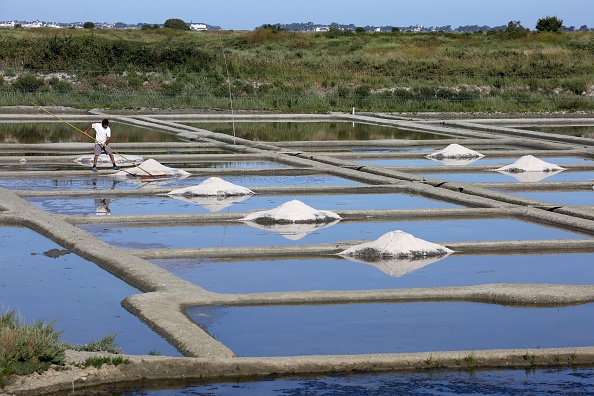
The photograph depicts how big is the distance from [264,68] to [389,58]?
1180 cm

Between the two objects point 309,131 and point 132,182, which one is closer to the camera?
point 132,182

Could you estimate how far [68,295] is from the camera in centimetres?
1024

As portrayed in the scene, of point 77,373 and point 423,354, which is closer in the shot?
point 77,373

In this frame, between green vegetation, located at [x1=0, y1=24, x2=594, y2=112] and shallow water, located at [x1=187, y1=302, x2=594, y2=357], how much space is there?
65.3ft

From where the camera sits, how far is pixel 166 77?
4112 centimetres

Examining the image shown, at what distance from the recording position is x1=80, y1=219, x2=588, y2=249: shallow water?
509 inches

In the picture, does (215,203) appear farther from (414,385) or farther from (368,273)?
(414,385)

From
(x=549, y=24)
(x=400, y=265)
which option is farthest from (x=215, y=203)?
(x=549, y=24)

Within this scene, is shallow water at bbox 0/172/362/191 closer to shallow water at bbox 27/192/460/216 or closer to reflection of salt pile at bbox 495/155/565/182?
shallow water at bbox 27/192/460/216

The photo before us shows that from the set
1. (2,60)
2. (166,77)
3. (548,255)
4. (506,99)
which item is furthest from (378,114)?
(548,255)

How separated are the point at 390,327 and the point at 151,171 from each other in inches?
395

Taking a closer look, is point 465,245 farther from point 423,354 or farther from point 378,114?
point 378,114

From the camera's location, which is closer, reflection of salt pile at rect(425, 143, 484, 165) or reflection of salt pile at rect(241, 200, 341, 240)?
reflection of salt pile at rect(241, 200, 341, 240)

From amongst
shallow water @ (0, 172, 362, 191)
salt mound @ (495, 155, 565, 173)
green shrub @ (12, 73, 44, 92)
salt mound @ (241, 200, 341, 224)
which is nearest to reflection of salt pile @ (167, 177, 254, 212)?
shallow water @ (0, 172, 362, 191)
